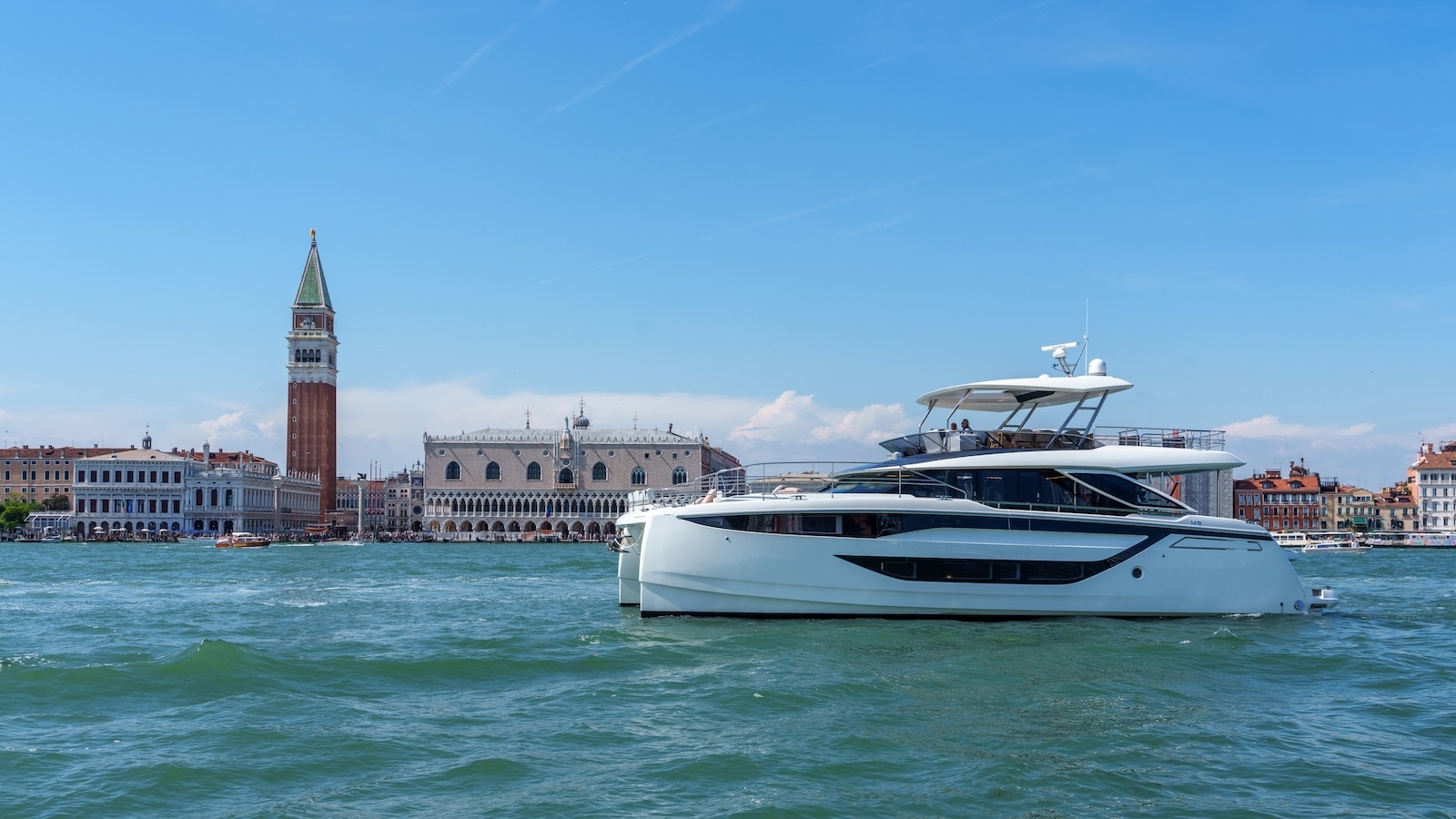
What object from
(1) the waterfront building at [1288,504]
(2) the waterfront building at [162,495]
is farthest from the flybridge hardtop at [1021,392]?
(2) the waterfront building at [162,495]

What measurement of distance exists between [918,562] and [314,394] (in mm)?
114733

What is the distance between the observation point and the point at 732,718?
41.0 feet

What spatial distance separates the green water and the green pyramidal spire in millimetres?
111976

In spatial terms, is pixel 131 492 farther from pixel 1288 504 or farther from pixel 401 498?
pixel 1288 504

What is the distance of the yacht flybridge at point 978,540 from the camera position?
18531mm

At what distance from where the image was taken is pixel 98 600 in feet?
93.8

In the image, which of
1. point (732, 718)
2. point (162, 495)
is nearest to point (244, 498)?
point (162, 495)

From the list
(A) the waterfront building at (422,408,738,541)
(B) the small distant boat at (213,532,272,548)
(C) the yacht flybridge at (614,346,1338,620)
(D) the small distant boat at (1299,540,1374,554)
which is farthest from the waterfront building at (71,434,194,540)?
(C) the yacht flybridge at (614,346,1338,620)

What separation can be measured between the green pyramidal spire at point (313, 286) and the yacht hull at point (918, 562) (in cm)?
11784

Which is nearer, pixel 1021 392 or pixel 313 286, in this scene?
pixel 1021 392

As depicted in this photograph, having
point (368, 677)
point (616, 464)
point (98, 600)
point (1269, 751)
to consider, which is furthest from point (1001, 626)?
point (616, 464)

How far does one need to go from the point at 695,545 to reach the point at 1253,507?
341 ft

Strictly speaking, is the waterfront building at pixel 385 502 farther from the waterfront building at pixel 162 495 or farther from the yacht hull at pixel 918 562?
the yacht hull at pixel 918 562

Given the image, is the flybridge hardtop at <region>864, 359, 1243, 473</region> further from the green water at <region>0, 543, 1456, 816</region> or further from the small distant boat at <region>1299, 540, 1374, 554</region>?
the small distant boat at <region>1299, 540, 1374, 554</region>
